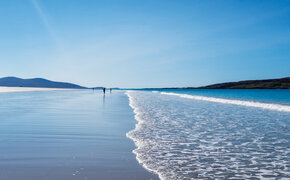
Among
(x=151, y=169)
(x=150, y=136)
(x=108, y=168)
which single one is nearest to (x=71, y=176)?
(x=108, y=168)

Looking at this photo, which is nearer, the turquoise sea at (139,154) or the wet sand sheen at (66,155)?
the wet sand sheen at (66,155)

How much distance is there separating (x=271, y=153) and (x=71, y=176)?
19.3 ft

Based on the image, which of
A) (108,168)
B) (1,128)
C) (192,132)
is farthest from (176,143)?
(1,128)

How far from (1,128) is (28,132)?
173 centimetres

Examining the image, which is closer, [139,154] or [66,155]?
[66,155]

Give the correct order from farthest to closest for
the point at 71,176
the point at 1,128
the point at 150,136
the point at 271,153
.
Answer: the point at 1,128, the point at 150,136, the point at 271,153, the point at 71,176

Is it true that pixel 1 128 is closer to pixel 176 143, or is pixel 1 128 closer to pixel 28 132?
pixel 28 132

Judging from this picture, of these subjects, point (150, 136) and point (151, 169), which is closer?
point (151, 169)

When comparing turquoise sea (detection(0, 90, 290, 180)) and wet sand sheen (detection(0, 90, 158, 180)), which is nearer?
wet sand sheen (detection(0, 90, 158, 180))

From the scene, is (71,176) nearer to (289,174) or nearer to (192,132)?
(289,174)

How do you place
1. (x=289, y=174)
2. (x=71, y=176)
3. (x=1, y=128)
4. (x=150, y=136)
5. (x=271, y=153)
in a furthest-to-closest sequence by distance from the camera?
(x=1, y=128)
(x=150, y=136)
(x=271, y=153)
(x=289, y=174)
(x=71, y=176)

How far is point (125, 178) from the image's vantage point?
5.04 m

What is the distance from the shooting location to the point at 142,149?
775 cm

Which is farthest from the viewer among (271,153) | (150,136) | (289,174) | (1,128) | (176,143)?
(1,128)
